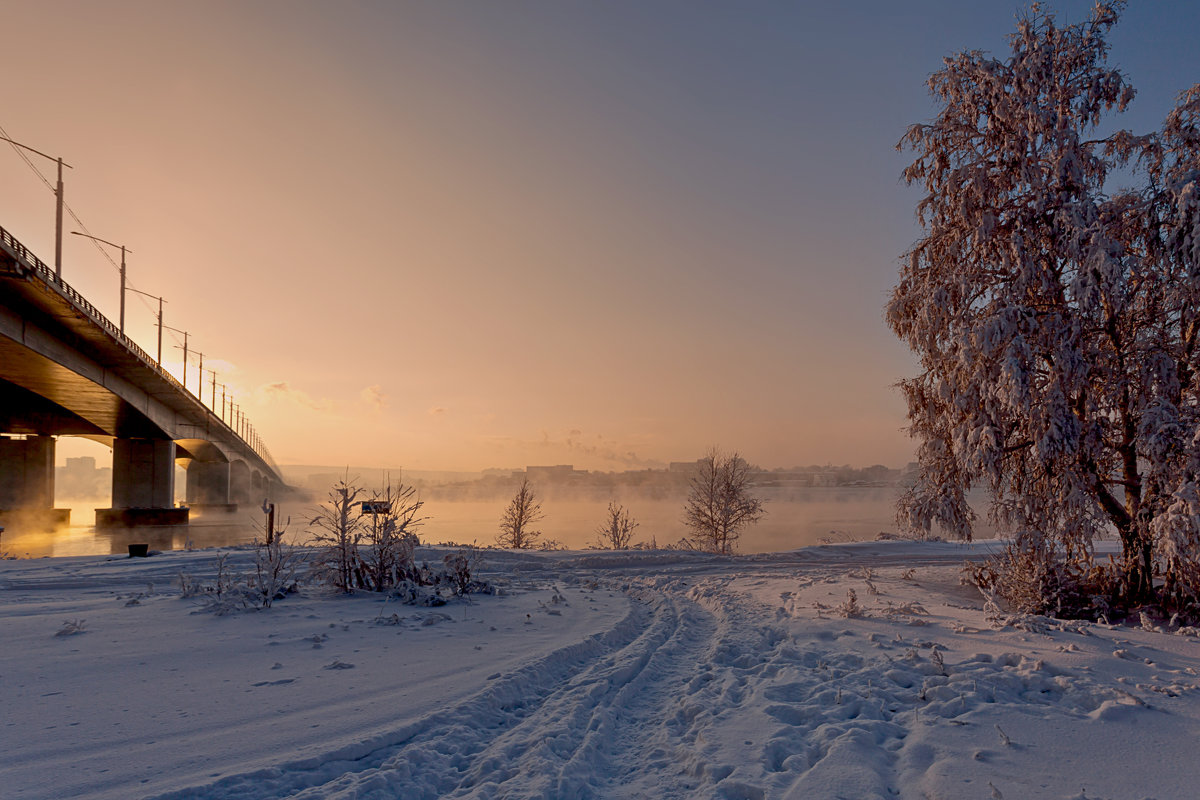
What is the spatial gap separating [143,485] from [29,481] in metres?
7.70

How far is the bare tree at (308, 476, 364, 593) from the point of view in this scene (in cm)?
937

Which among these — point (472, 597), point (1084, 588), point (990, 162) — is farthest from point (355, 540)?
point (990, 162)

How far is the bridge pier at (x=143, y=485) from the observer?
1656 inches

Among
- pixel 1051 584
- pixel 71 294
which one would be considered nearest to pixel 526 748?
pixel 1051 584

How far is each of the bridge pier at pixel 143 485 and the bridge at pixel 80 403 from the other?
68 millimetres

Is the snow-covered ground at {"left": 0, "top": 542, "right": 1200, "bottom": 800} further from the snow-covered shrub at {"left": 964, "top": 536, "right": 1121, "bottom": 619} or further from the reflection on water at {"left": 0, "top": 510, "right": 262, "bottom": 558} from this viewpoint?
the reflection on water at {"left": 0, "top": 510, "right": 262, "bottom": 558}

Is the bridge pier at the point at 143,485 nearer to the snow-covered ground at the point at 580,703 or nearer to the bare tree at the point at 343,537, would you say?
the snow-covered ground at the point at 580,703

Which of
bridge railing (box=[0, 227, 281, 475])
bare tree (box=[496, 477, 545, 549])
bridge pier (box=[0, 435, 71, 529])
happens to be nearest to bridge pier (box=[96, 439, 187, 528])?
bridge pier (box=[0, 435, 71, 529])

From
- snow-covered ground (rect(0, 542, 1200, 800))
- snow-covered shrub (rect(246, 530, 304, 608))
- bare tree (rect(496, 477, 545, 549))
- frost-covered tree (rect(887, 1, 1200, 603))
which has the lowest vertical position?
bare tree (rect(496, 477, 545, 549))

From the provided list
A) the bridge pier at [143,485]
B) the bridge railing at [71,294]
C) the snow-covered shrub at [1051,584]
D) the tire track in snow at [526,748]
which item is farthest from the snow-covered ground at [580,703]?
the bridge pier at [143,485]

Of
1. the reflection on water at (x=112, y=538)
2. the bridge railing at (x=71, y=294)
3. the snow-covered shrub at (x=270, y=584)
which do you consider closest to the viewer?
the snow-covered shrub at (x=270, y=584)

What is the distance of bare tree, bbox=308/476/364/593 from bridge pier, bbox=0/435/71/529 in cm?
4555

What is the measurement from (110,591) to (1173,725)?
42.4ft

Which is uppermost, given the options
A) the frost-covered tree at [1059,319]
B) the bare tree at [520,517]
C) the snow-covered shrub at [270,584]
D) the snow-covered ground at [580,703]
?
the frost-covered tree at [1059,319]
